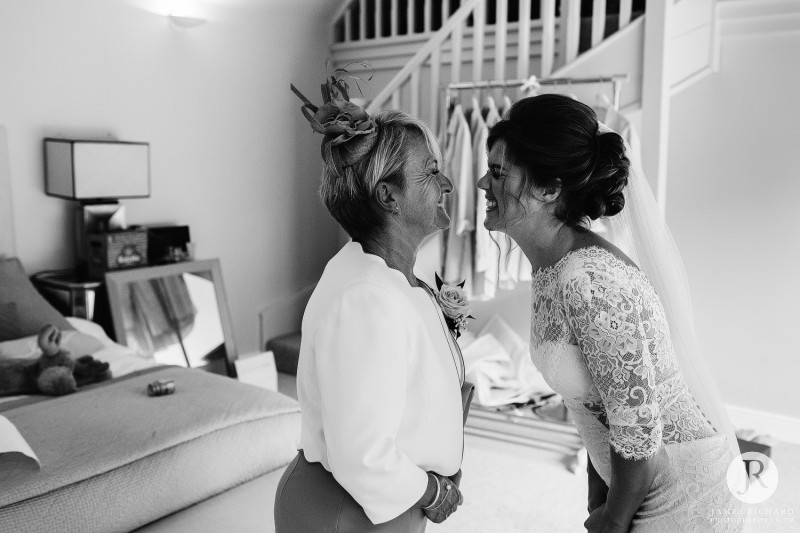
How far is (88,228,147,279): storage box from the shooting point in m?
3.93

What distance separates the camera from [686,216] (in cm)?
398

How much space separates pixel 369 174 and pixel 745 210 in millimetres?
2970

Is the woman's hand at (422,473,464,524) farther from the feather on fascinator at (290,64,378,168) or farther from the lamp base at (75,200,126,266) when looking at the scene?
the lamp base at (75,200,126,266)

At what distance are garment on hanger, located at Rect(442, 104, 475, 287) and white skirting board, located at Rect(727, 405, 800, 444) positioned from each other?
1608mm

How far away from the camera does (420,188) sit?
152cm

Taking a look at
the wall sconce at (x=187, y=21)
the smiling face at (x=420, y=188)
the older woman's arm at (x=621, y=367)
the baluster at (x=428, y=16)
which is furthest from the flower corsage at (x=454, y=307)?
the baluster at (x=428, y=16)

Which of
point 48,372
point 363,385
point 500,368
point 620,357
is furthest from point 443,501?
point 500,368

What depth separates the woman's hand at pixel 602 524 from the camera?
4.77ft

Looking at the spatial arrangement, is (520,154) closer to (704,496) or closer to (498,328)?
(704,496)

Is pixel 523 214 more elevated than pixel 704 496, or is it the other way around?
pixel 523 214

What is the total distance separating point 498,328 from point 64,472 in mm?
2702

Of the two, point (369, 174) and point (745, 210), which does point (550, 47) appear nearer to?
point (745, 210)

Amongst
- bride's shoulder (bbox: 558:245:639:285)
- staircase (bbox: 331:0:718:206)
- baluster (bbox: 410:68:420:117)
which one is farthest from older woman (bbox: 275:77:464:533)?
baluster (bbox: 410:68:420:117)

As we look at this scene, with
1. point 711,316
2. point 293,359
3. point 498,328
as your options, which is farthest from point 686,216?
point 293,359
